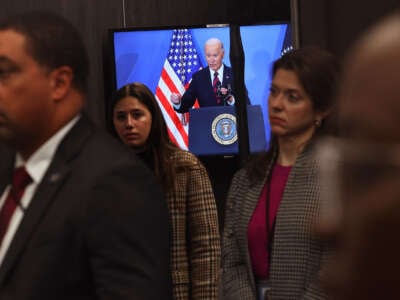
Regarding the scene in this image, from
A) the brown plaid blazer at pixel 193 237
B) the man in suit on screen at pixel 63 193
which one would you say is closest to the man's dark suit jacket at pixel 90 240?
the man in suit on screen at pixel 63 193

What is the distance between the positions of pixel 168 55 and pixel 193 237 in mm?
3214

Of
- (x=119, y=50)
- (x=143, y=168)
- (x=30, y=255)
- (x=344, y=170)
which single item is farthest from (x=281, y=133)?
(x=119, y=50)

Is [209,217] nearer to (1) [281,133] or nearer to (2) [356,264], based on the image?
(1) [281,133]

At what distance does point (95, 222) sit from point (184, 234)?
1.65 metres

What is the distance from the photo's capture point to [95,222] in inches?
70.6

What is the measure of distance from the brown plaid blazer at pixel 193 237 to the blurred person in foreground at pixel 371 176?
2.95m

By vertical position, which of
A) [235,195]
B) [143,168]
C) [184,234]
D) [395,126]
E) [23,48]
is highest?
[23,48]

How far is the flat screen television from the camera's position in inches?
255

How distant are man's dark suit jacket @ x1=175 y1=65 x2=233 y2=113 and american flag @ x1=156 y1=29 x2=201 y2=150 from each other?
0.04 meters

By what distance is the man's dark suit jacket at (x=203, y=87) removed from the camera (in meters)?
6.46

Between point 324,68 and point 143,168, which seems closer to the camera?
point 143,168

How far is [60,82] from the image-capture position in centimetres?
202

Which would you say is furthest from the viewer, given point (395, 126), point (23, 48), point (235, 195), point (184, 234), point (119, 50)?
point (119, 50)

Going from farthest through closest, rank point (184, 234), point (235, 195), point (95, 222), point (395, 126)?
point (184, 234), point (235, 195), point (95, 222), point (395, 126)
